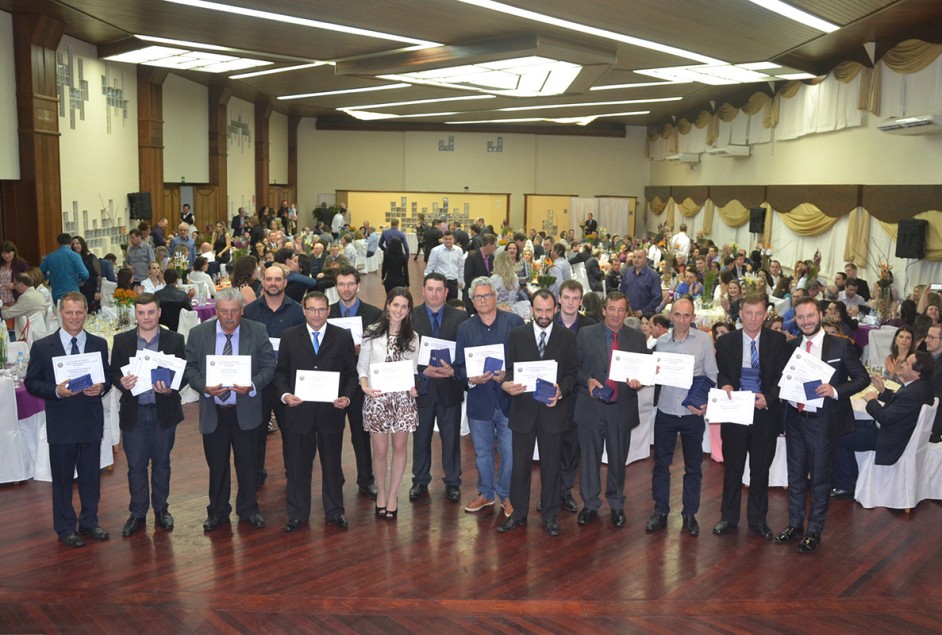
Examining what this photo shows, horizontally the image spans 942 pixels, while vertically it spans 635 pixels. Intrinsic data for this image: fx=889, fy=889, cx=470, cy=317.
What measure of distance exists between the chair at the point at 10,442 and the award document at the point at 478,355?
11.1 ft

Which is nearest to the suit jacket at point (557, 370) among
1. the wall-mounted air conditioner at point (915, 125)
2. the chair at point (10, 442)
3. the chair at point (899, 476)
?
the chair at point (899, 476)

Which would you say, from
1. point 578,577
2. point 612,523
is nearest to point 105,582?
point 578,577

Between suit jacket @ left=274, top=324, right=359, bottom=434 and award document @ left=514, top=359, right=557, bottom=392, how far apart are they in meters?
1.08

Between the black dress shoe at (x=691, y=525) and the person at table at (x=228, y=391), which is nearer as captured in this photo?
the person at table at (x=228, y=391)

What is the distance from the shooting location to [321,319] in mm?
5684

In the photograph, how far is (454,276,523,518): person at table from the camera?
598cm

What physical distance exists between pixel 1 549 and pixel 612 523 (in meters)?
3.98

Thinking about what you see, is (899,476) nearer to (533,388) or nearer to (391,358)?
(533,388)

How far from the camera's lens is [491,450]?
6.26 metres

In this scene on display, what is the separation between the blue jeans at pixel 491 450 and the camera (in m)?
6.16

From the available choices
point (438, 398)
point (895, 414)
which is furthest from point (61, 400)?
point (895, 414)

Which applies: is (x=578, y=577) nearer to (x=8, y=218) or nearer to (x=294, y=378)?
(x=294, y=378)

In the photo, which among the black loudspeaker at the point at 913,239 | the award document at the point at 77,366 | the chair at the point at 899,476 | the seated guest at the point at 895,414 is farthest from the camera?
the black loudspeaker at the point at 913,239

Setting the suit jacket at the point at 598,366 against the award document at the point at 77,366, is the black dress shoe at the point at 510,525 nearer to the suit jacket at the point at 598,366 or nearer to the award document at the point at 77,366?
the suit jacket at the point at 598,366
